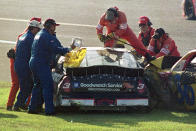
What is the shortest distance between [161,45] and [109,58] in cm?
308

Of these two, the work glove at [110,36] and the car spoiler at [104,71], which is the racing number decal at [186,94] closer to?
the car spoiler at [104,71]

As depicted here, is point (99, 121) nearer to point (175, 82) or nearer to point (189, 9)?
point (175, 82)

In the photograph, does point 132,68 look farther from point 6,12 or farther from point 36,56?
point 6,12

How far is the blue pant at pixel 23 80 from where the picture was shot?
1330 centimetres

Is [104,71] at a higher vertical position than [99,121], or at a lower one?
higher

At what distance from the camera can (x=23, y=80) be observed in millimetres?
13359

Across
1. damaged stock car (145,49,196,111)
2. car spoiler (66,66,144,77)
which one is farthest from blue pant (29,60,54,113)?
damaged stock car (145,49,196,111)

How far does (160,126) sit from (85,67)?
83.7 inches

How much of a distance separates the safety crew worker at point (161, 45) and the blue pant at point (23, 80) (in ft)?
11.7

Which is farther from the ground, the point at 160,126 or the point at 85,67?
the point at 85,67

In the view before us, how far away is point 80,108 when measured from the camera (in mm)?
12469

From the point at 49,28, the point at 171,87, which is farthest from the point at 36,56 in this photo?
the point at 171,87

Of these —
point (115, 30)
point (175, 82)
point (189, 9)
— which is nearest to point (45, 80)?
point (175, 82)

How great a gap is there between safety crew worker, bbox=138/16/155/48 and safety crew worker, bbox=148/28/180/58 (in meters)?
1.18
